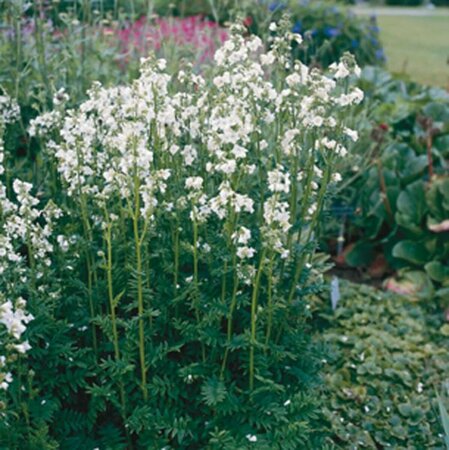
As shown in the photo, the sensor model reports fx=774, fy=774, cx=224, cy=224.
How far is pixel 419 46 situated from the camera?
520 inches

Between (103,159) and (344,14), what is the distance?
7.39 meters

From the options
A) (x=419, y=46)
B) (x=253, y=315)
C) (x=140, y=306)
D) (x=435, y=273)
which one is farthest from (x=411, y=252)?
(x=419, y=46)

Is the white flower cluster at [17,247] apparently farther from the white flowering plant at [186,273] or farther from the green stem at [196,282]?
the green stem at [196,282]

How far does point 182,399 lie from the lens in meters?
2.53

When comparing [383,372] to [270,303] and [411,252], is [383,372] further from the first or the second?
[270,303]

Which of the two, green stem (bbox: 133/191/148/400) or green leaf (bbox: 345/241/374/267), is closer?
green stem (bbox: 133/191/148/400)

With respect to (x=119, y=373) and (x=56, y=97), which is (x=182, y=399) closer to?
(x=119, y=373)

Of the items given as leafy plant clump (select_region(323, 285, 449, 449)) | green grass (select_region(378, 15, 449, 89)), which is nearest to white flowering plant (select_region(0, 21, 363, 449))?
leafy plant clump (select_region(323, 285, 449, 449))

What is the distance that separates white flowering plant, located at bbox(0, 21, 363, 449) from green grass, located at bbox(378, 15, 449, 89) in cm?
591

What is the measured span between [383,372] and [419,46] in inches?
426

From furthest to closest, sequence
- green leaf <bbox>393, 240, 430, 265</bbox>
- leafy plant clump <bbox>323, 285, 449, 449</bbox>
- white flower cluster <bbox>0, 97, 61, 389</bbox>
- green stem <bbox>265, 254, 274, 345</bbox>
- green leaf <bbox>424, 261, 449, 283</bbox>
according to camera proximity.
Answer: green leaf <bbox>393, 240, 430, 265</bbox>
green leaf <bbox>424, 261, 449, 283</bbox>
leafy plant clump <bbox>323, 285, 449, 449</bbox>
green stem <bbox>265, 254, 274, 345</bbox>
white flower cluster <bbox>0, 97, 61, 389</bbox>

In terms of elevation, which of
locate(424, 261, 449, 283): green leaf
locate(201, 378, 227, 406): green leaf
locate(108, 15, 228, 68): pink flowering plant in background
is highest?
locate(108, 15, 228, 68): pink flowering plant in background

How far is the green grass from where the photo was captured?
1052cm

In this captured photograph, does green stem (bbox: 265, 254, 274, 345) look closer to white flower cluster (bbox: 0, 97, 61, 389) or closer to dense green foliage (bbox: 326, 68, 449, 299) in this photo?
white flower cluster (bbox: 0, 97, 61, 389)
